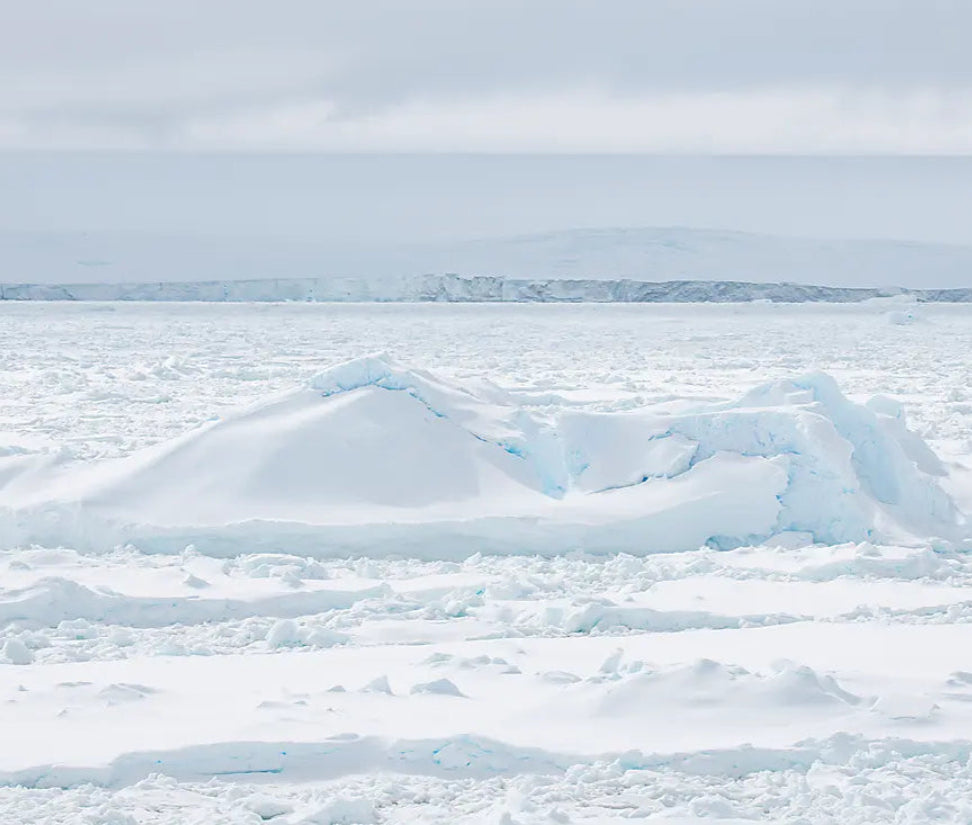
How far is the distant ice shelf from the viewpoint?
34.8 metres

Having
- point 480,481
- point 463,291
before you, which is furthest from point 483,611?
point 463,291

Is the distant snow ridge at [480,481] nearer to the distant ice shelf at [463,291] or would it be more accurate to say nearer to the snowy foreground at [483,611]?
the snowy foreground at [483,611]

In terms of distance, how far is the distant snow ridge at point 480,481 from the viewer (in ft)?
18.6

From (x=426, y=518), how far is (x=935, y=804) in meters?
3.10

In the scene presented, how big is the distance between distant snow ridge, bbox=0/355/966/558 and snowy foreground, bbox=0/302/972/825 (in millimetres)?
15

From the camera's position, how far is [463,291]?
3581cm

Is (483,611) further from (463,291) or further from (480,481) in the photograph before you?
(463,291)

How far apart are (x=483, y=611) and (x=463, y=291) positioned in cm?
3135

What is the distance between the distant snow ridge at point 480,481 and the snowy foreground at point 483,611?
0.01m

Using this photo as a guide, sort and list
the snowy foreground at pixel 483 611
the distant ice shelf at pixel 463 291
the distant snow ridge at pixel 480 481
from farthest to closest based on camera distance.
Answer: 1. the distant ice shelf at pixel 463 291
2. the distant snow ridge at pixel 480 481
3. the snowy foreground at pixel 483 611

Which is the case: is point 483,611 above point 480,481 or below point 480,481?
below

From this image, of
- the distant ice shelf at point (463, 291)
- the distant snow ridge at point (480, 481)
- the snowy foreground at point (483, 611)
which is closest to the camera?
the snowy foreground at point (483, 611)

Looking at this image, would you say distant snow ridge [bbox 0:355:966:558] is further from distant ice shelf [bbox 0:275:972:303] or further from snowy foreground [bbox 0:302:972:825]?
distant ice shelf [bbox 0:275:972:303]

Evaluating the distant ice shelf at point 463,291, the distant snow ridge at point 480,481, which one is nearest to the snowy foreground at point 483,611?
the distant snow ridge at point 480,481
